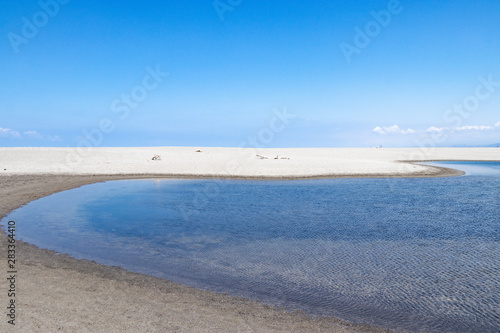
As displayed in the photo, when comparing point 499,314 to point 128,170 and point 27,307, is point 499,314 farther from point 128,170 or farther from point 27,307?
point 128,170

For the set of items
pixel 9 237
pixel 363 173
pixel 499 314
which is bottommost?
pixel 499 314

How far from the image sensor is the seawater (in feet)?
22.8

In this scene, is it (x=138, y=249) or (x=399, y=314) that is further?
(x=138, y=249)

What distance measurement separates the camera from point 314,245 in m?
10.9

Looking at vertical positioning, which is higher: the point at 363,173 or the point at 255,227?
the point at 363,173

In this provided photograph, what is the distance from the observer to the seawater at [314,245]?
274 inches

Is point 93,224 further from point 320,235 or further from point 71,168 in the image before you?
point 71,168

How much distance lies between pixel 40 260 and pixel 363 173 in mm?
29950

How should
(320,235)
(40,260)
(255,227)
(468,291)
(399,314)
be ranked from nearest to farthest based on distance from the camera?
(399,314) → (468,291) → (40,260) → (320,235) → (255,227)

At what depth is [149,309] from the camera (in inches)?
245

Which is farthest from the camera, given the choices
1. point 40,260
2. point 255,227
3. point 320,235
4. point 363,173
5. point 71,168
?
point 71,168

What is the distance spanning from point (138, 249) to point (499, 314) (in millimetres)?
9146

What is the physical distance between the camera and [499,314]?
21.0 ft

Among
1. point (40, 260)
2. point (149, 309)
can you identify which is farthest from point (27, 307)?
point (40, 260)
